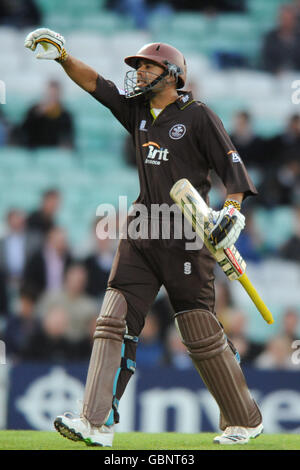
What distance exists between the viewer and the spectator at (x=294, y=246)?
31.5 feet

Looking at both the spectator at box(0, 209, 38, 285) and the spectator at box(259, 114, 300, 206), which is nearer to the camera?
the spectator at box(0, 209, 38, 285)

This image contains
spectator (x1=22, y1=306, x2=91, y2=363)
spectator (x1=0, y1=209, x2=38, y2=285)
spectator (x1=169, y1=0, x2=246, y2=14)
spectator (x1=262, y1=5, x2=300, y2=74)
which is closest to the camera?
spectator (x1=22, y1=306, x2=91, y2=363)

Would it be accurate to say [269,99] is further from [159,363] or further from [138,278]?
[138,278]

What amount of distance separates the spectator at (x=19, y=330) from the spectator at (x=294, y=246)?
9.48 feet

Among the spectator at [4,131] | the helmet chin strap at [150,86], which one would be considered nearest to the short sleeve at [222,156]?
the helmet chin strap at [150,86]

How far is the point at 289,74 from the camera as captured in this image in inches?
464

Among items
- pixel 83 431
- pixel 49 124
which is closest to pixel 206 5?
pixel 49 124

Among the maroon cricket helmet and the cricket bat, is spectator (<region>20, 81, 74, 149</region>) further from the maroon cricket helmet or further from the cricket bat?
the cricket bat

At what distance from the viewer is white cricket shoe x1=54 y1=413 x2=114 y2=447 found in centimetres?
447

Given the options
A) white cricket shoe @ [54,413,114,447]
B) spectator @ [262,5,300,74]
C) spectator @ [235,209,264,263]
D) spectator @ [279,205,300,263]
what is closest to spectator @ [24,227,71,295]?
spectator @ [235,209,264,263]

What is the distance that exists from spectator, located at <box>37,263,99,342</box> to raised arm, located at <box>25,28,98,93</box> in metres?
3.39

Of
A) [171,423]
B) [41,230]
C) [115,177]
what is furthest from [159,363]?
[115,177]

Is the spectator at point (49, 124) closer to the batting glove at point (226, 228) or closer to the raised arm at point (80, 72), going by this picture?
the raised arm at point (80, 72)

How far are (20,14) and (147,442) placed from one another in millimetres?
8411
